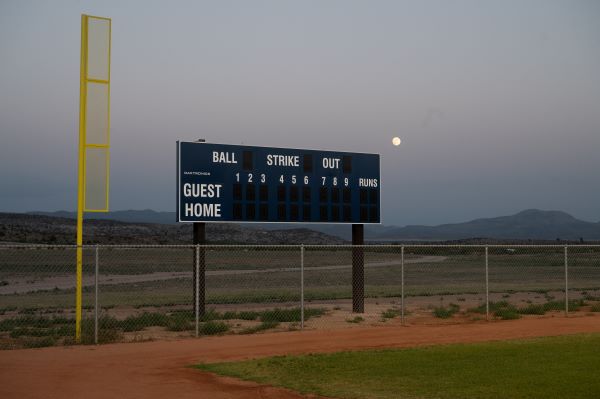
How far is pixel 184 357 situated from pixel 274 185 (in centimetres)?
809

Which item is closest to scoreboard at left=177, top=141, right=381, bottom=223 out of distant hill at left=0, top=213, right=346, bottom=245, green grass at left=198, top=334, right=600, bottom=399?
green grass at left=198, top=334, right=600, bottom=399

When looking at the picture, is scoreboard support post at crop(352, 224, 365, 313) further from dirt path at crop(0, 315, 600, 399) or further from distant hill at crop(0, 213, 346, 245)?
distant hill at crop(0, 213, 346, 245)

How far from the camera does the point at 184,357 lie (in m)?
15.6

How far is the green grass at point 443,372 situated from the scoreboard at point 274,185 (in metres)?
7.19

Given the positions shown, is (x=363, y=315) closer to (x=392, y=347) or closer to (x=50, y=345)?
(x=392, y=347)

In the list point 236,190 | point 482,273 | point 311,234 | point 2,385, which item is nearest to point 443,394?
point 2,385

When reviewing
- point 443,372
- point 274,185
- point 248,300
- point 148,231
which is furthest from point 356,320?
point 148,231

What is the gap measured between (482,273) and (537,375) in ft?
150

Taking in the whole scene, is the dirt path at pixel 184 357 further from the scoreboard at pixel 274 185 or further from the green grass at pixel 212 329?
the scoreboard at pixel 274 185

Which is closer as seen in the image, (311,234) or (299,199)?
(299,199)

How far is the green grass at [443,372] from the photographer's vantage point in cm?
1184

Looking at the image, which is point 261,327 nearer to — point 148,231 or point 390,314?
point 390,314

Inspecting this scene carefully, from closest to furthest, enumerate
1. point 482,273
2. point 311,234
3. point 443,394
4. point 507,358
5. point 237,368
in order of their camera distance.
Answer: point 443,394
point 237,368
point 507,358
point 482,273
point 311,234

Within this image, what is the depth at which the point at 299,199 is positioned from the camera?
2320cm
